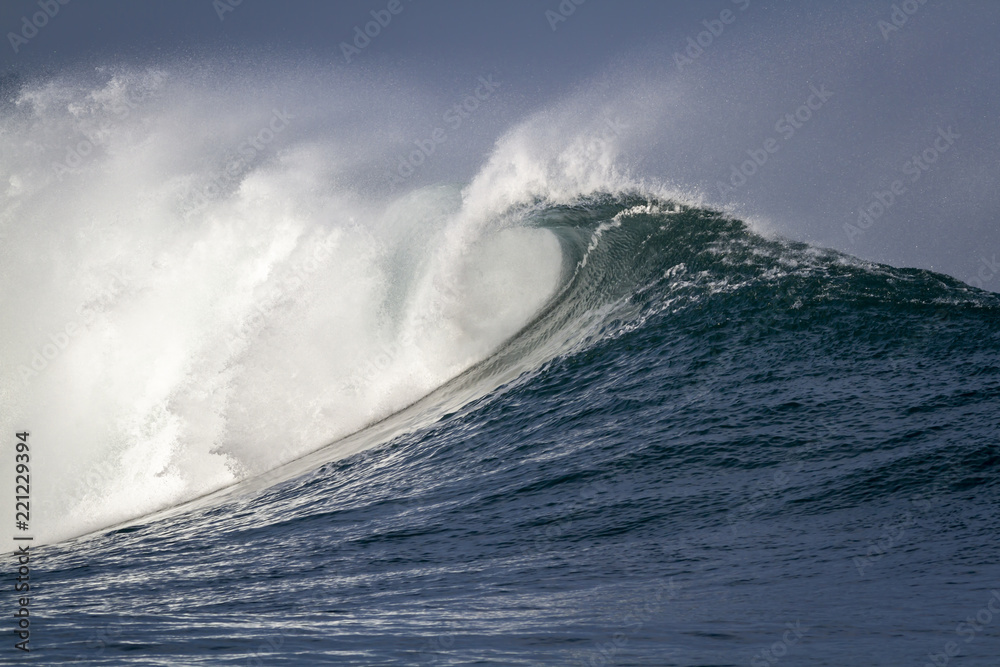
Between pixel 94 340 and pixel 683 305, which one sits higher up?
pixel 94 340

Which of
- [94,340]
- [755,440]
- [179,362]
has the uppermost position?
[94,340]

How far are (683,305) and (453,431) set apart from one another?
3.80 m

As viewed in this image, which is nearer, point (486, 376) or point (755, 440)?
point (755, 440)

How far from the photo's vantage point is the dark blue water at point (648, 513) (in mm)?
4242

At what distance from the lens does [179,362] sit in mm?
15664

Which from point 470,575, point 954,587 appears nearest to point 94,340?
point 470,575

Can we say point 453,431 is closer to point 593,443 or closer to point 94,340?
point 593,443
